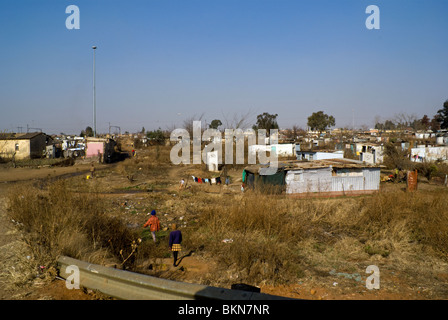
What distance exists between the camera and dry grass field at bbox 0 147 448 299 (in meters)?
5.14

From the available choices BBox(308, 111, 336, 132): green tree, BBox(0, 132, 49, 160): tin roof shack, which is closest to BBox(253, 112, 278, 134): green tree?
BBox(308, 111, 336, 132): green tree

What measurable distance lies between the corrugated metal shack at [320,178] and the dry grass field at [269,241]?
21.3 feet

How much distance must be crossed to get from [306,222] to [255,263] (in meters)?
4.45

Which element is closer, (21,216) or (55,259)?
(55,259)

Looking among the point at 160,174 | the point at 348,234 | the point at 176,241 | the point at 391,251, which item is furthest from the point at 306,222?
the point at 160,174

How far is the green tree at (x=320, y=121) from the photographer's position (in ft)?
235

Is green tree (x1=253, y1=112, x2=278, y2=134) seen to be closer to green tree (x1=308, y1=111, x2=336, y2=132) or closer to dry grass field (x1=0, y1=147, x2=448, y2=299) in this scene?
green tree (x1=308, y1=111, x2=336, y2=132)

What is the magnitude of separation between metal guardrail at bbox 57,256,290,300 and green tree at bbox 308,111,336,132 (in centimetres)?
7337

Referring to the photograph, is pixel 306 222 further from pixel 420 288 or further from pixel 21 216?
pixel 21 216

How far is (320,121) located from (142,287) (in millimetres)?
73776

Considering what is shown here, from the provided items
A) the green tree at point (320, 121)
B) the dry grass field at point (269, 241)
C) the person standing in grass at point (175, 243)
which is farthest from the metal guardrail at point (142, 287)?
the green tree at point (320, 121)

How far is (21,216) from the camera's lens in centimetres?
598

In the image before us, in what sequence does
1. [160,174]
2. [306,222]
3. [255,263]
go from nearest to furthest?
[255,263] < [306,222] < [160,174]

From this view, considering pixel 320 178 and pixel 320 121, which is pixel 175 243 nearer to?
pixel 320 178
